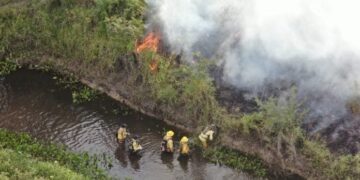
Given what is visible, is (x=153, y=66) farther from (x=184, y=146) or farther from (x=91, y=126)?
(x=184, y=146)

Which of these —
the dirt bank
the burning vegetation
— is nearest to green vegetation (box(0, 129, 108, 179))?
the dirt bank

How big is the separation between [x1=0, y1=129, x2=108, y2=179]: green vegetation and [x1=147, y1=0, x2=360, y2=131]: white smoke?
6.02m

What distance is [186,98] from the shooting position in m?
21.9

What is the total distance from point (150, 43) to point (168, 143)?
5.29 metres

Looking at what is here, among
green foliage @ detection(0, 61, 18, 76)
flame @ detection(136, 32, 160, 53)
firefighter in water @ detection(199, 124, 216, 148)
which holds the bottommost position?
firefighter in water @ detection(199, 124, 216, 148)

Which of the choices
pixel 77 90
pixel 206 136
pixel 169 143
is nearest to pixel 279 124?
pixel 206 136

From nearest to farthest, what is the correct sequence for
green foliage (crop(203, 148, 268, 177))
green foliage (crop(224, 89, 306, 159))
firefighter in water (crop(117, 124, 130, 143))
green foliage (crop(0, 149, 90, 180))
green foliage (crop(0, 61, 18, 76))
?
1. green foliage (crop(0, 149, 90, 180))
2. green foliage (crop(224, 89, 306, 159))
3. green foliage (crop(203, 148, 268, 177))
4. firefighter in water (crop(117, 124, 130, 143))
5. green foliage (crop(0, 61, 18, 76))

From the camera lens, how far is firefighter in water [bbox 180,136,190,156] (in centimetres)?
2017

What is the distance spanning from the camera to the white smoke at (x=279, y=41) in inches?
800

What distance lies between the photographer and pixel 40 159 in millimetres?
19266

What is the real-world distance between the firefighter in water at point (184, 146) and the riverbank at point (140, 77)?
1220 mm

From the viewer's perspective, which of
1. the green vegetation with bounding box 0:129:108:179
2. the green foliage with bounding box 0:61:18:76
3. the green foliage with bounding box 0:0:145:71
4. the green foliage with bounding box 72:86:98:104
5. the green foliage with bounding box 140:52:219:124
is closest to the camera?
the green vegetation with bounding box 0:129:108:179

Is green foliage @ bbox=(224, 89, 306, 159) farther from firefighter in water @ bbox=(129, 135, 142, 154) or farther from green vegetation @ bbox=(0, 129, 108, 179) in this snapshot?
green vegetation @ bbox=(0, 129, 108, 179)

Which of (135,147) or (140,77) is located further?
(140,77)
